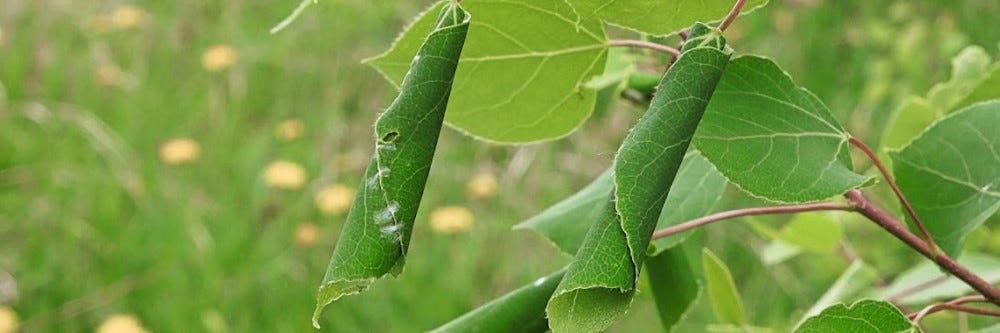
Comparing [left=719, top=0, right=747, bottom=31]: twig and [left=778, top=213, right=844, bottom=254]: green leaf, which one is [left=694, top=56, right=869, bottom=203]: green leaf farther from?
[left=778, top=213, right=844, bottom=254]: green leaf

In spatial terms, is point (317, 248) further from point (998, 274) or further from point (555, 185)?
point (998, 274)

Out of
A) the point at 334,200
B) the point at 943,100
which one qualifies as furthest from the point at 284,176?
the point at 943,100

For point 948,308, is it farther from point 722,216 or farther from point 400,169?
point 400,169

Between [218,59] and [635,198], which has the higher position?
[635,198]

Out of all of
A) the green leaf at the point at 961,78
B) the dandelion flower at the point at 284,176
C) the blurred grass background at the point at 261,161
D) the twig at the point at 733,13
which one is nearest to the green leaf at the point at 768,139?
the twig at the point at 733,13

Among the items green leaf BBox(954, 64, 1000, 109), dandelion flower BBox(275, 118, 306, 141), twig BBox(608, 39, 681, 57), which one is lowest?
dandelion flower BBox(275, 118, 306, 141)

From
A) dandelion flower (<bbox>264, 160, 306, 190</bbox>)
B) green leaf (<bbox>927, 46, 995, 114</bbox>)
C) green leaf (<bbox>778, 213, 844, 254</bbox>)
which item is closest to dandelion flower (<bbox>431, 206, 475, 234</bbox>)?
dandelion flower (<bbox>264, 160, 306, 190</bbox>)

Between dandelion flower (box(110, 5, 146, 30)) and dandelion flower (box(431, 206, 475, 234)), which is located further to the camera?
dandelion flower (box(110, 5, 146, 30))

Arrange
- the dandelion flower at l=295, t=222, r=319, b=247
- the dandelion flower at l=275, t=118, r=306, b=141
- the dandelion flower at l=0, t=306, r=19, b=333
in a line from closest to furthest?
the dandelion flower at l=0, t=306, r=19, b=333
the dandelion flower at l=295, t=222, r=319, b=247
the dandelion flower at l=275, t=118, r=306, b=141
